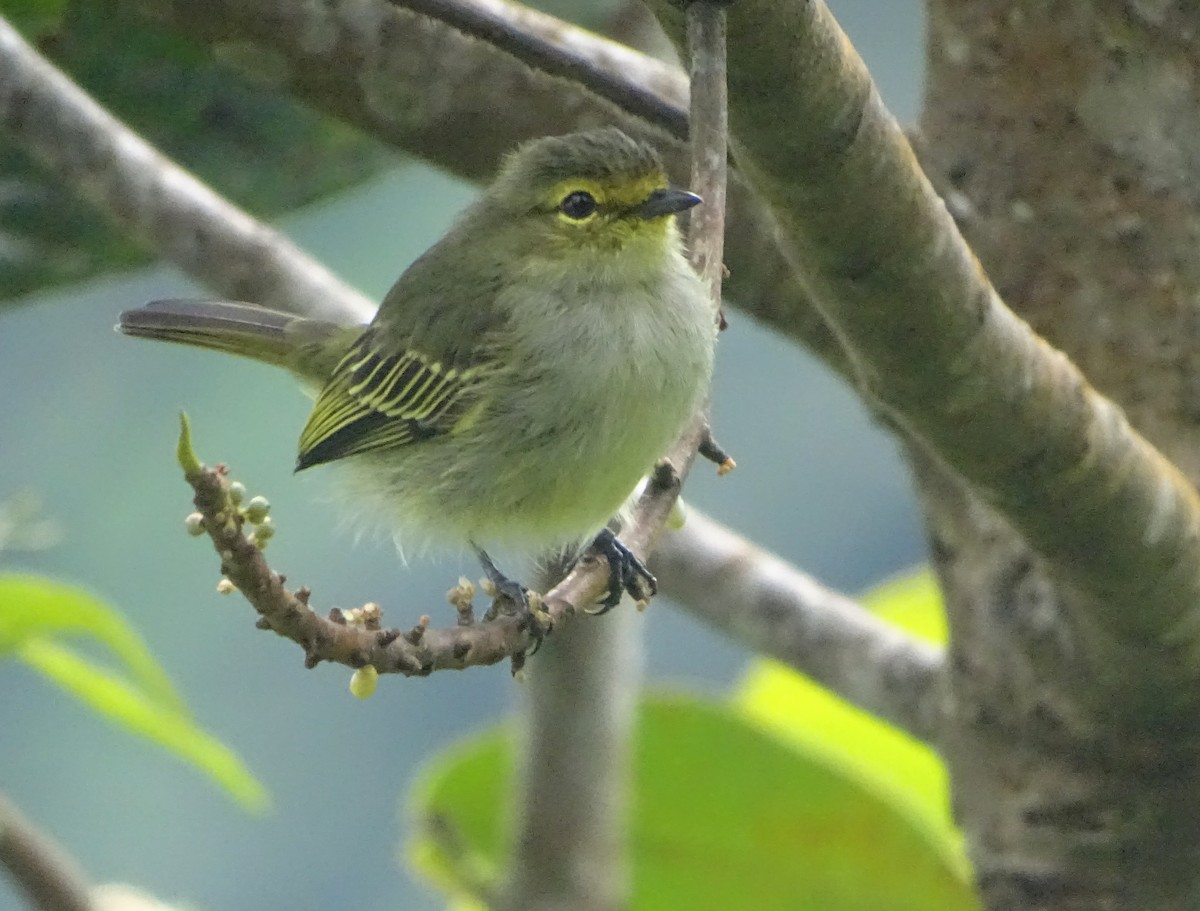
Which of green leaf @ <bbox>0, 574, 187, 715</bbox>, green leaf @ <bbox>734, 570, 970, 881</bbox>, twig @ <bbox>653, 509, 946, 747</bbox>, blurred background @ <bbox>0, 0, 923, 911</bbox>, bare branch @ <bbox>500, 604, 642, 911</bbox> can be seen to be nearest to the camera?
green leaf @ <bbox>0, 574, 187, 715</bbox>

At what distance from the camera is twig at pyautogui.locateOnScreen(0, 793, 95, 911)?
2494mm

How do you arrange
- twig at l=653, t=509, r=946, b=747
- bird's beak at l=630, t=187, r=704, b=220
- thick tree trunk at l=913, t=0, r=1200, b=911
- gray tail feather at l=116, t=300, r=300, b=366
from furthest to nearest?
1. gray tail feather at l=116, t=300, r=300, b=366
2. twig at l=653, t=509, r=946, b=747
3. thick tree trunk at l=913, t=0, r=1200, b=911
4. bird's beak at l=630, t=187, r=704, b=220

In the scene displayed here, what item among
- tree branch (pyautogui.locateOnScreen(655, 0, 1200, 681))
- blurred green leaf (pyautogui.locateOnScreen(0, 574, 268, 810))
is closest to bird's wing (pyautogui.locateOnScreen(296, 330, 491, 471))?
blurred green leaf (pyautogui.locateOnScreen(0, 574, 268, 810))

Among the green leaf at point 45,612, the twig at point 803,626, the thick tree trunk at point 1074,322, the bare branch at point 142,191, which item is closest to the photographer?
the green leaf at point 45,612

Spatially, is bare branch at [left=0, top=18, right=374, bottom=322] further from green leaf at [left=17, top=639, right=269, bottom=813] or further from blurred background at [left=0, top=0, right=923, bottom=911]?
blurred background at [left=0, top=0, right=923, bottom=911]

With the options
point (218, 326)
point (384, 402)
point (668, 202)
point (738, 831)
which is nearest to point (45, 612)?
point (384, 402)

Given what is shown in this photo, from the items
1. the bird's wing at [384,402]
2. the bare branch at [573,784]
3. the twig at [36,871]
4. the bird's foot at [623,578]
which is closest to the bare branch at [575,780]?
the bare branch at [573,784]

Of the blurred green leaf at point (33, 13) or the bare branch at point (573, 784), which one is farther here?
the bare branch at point (573, 784)

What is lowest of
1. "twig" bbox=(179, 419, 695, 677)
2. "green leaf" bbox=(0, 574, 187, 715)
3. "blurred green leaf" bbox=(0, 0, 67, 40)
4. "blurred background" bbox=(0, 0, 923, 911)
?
"twig" bbox=(179, 419, 695, 677)

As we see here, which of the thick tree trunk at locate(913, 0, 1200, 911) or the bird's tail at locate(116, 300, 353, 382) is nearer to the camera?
the thick tree trunk at locate(913, 0, 1200, 911)

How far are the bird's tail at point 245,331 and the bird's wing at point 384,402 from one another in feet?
0.50

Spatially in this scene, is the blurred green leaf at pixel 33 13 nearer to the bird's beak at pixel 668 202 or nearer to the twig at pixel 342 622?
the bird's beak at pixel 668 202

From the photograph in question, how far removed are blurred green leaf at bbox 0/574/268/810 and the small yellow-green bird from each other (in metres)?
0.51

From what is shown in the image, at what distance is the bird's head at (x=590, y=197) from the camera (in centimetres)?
252
